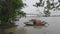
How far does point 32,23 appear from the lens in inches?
57.5

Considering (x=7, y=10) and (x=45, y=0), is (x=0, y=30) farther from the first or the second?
(x=45, y=0)

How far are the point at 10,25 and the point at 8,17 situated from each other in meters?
0.07

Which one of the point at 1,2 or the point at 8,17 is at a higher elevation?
the point at 1,2

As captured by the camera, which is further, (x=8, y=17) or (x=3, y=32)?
(x=8, y=17)

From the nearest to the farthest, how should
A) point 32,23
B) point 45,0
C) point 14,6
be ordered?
point 14,6 → point 32,23 → point 45,0

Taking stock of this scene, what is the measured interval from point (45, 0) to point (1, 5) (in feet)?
2.41

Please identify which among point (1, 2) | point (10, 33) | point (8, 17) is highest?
point (1, 2)

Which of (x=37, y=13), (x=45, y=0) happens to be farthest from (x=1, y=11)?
(x=37, y=13)

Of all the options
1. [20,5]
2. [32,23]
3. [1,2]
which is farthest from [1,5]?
[32,23]

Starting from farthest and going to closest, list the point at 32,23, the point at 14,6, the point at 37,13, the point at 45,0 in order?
the point at 37,13 → the point at 45,0 → the point at 32,23 → the point at 14,6

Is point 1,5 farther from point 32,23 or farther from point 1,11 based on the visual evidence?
point 32,23

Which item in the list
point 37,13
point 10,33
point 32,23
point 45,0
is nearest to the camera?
point 10,33

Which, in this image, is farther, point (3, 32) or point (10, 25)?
point (10, 25)

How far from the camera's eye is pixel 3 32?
3.31 ft
